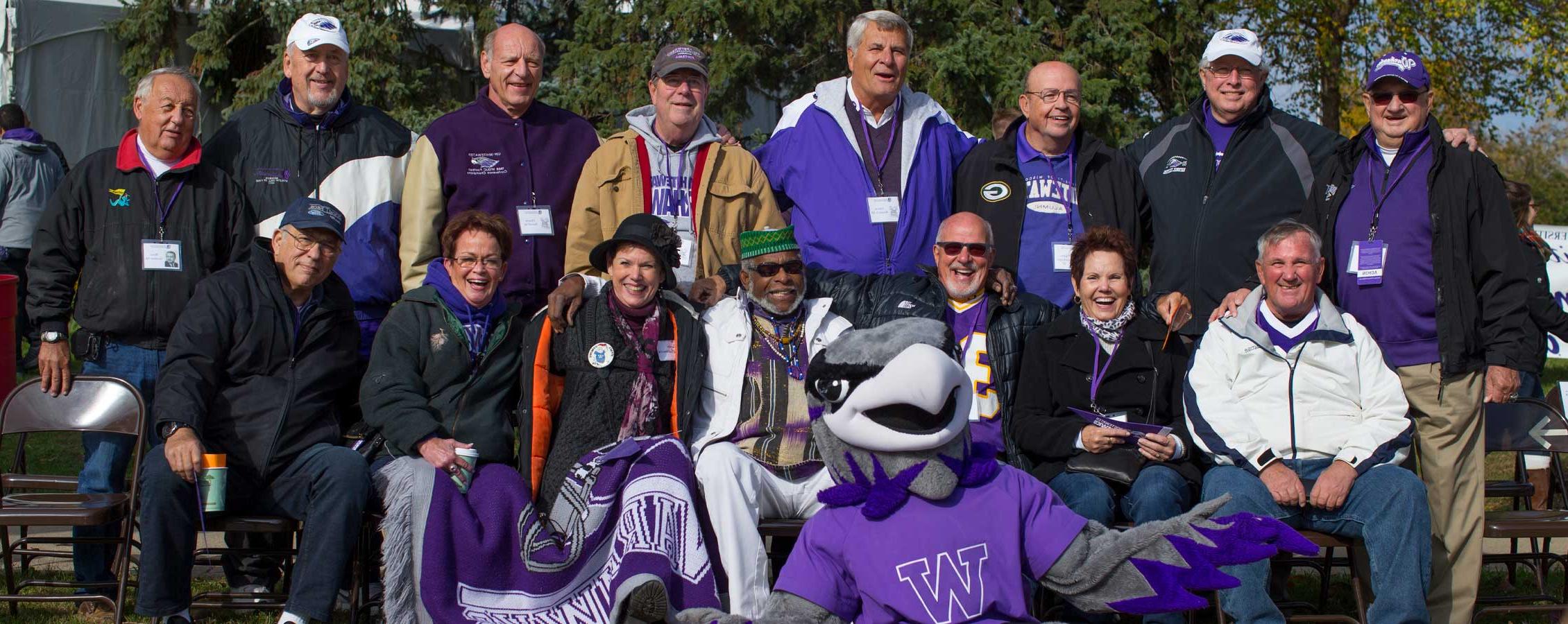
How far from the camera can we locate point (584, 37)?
38.1 feet

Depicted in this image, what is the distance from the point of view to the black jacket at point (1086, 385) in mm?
4633

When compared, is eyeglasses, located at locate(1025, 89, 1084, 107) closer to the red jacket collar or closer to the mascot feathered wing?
the mascot feathered wing

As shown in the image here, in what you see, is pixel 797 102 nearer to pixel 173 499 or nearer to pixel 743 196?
pixel 743 196

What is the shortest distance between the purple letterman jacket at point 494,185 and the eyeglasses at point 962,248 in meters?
1.55

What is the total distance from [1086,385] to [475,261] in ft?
7.36

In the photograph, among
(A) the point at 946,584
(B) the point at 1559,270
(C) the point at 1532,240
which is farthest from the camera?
(B) the point at 1559,270

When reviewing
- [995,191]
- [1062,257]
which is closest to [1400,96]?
[1062,257]

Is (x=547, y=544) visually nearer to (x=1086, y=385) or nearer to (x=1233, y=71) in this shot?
(x=1086, y=385)

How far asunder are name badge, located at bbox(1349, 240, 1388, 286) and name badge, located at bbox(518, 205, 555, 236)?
10.2ft

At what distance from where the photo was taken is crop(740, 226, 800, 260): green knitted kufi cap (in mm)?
4754

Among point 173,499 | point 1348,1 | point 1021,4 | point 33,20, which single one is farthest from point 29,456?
point 1348,1

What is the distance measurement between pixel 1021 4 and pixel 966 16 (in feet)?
2.75

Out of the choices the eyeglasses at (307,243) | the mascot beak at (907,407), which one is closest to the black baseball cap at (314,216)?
the eyeglasses at (307,243)

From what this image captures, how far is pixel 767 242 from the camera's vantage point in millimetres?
4758
